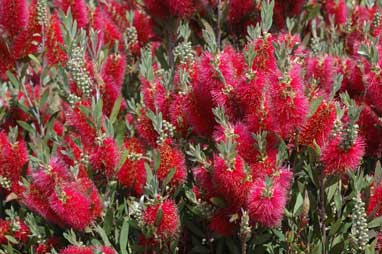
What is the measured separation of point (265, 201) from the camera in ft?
7.06

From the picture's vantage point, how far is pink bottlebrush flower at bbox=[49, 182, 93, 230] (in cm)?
238

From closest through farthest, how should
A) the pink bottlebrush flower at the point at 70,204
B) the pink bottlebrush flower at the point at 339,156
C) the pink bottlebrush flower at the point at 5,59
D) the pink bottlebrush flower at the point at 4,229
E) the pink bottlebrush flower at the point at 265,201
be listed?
1. the pink bottlebrush flower at the point at 265,201
2. the pink bottlebrush flower at the point at 339,156
3. the pink bottlebrush flower at the point at 70,204
4. the pink bottlebrush flower at the point at 4,229
5. the pink bottlebrush flower at the point at 5,59

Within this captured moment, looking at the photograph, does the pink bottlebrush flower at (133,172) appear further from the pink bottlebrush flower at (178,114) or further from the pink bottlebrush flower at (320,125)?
the pink bottlebrush flower at (320,125)

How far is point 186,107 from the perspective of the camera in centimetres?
248

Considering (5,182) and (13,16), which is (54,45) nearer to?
(13,16)

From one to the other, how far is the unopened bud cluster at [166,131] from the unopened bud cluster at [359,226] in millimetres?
718

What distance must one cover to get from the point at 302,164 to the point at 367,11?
118 centimetres

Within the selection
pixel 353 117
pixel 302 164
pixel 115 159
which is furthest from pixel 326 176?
pixel 115 159

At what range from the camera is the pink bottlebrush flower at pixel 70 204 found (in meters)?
2.38

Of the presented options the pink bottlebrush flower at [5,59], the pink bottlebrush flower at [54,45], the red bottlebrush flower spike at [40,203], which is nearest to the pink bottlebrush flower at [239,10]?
the pink bottlebrush flower at [54,45]

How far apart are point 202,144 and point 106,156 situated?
0.42 metres

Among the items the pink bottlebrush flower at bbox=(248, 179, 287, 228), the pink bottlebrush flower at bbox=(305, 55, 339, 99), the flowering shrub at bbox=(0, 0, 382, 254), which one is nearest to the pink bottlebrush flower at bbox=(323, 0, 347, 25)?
the flowering shrub at bbox=(0, 0, 382, 254)

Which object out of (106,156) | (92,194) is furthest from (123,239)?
(106,156)

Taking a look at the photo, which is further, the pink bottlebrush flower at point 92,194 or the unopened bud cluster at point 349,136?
the pink bottlebrush flower at point 92,194
